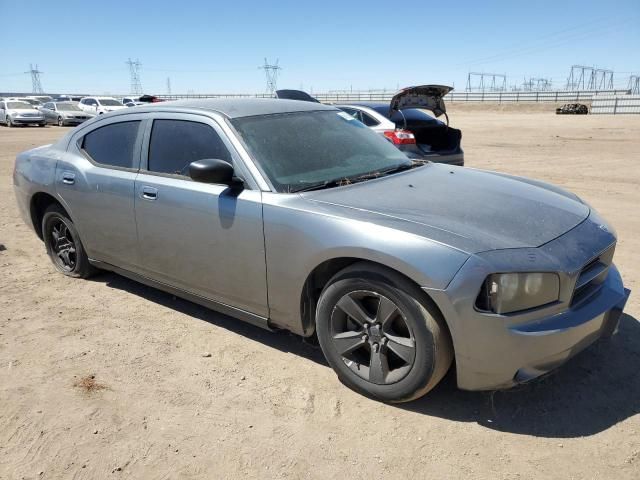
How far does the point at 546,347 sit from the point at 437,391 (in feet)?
2.48

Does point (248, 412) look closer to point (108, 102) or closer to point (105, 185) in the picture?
point (105, 185)

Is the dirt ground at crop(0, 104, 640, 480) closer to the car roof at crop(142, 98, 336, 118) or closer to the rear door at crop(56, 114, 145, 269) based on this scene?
the rear door at crop(56, 114, 145, 269)

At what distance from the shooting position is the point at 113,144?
4320 millimetres

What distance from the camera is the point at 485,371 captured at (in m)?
2.60

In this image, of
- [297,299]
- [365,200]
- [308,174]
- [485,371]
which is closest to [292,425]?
[297,299]

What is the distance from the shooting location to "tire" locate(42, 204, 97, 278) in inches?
188

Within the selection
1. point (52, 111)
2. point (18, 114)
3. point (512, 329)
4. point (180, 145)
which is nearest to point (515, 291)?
point (512, 329)

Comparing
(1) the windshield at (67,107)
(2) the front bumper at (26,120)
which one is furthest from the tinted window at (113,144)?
(1) the windshield at (67,107)

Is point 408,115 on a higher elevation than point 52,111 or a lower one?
higher

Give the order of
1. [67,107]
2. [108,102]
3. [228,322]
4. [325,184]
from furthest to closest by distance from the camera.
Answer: [108,102] < [67,107] < [228,322] < [325,184]

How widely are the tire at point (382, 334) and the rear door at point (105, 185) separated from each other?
6.08 feet

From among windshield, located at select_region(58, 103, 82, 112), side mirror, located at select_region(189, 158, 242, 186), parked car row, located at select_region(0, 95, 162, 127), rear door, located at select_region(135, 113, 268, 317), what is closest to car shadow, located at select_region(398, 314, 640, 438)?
rear door, located at select_region(135, 113, 268, 317)

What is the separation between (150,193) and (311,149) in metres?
1.20

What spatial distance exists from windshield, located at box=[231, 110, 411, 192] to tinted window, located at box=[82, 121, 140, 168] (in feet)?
3.46
